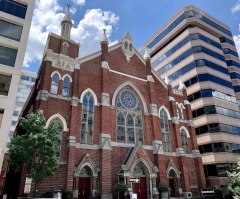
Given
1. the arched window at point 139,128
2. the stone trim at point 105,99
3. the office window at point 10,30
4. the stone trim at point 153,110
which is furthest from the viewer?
the stone trim at point 153,110

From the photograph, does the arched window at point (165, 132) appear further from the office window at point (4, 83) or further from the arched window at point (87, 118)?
the office window at point (4, 83)

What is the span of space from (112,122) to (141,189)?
7.69 meters

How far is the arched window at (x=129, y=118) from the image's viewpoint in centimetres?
2492

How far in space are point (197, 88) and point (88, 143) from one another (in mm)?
24900

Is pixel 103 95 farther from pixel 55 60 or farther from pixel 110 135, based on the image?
pixel 55 60

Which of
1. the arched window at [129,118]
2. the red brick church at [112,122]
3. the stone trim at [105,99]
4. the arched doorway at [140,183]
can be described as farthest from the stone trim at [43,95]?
the arched doorway at [140,183]

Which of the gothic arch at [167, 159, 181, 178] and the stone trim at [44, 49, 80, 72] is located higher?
the stone trim at [44, 49, 80, 72]

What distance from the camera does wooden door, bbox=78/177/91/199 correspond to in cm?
2003

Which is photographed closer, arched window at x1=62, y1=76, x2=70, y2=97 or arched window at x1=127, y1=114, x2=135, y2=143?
arched window at x1=62, y1=76, x2=70, y2=97

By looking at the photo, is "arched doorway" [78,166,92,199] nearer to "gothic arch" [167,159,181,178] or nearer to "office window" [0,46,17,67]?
"gothic arch" [167,159,181,178]

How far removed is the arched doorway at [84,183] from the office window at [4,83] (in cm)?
978

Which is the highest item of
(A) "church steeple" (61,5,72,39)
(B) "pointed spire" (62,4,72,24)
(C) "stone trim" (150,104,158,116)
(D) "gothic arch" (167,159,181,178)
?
(B) "pointed spire" (62,4,72,24)

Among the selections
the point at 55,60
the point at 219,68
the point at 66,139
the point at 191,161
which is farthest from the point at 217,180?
the point at 55,60

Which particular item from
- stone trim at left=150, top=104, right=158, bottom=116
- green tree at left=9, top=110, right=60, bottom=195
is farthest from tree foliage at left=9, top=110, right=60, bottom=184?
stone trim at left=150, top=104, right=158, bottom=116
